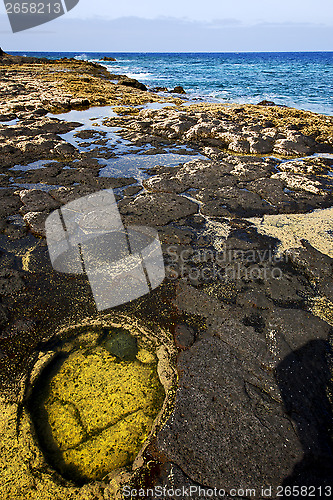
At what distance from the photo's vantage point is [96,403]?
2.09m

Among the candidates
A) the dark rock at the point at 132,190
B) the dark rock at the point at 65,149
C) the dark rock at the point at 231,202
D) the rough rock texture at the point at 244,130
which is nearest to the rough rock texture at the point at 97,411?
the dark rock at the point at 231,202

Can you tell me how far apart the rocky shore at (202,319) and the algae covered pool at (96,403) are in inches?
0.9

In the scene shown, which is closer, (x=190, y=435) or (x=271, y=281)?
(x=190, y=435)

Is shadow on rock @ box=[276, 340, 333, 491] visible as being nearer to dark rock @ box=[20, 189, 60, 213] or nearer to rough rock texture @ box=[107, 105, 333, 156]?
dark rock @ box=[20, 189, 60, 213]

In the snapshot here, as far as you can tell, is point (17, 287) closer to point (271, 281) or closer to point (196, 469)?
point (196, 469)

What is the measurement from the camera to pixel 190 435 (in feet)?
6.12

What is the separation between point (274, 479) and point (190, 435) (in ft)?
1.77

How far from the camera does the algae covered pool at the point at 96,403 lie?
1821 mm

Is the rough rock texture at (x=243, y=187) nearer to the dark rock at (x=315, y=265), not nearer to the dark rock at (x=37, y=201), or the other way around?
the dark rock at (x=315, y=265)

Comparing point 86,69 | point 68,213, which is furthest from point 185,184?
point 86,69

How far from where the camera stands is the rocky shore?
68.5 inches

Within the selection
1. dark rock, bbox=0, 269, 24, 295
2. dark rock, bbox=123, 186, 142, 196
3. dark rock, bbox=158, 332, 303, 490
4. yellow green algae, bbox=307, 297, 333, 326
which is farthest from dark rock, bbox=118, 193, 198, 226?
dark rock, bbox=158, 332, 303, 490

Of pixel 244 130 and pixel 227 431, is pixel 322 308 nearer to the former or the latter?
pixel 227 431

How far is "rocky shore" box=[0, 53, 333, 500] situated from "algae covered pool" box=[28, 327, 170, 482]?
0.07ft
